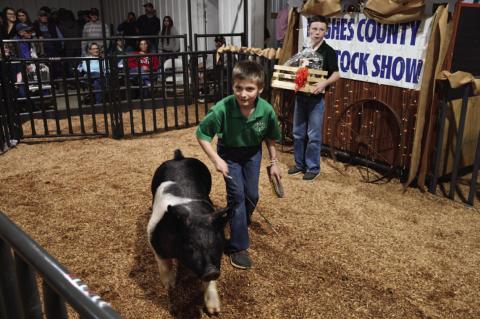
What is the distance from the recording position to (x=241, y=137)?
3.29 metres

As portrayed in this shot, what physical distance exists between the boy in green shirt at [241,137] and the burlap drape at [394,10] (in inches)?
93.2

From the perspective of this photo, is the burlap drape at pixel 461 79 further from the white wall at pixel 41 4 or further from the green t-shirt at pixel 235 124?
the white wall at pixel 41 4

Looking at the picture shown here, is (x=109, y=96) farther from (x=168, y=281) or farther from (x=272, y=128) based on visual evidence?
(x=168, y=281)

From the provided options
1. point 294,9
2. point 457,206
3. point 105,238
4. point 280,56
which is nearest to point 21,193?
point 105,238

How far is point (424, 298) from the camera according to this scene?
121 inches

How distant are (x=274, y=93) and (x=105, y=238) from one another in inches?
142

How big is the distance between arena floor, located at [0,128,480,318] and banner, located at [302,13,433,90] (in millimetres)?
1252

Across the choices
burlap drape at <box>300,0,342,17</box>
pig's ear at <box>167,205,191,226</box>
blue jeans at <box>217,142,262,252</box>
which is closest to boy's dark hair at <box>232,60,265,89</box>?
blue jeans at <box>217,142,262,252</box>

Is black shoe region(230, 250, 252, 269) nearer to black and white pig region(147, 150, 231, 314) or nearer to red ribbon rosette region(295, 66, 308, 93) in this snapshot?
black and white pig region(147, 150, 231, 314)

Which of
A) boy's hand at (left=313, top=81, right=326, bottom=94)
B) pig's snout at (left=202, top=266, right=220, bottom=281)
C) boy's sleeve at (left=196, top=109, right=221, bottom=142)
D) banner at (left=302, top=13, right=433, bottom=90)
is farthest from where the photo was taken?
boy's hand at (left=313, top=81, right=326, bottom=94)

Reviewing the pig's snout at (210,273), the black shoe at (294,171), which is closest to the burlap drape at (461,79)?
the black shoe at (294,171)

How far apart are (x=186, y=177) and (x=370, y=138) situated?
123 inches

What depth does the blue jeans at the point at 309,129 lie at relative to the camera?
5.18 metres

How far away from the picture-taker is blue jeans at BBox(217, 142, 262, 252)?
333cm
